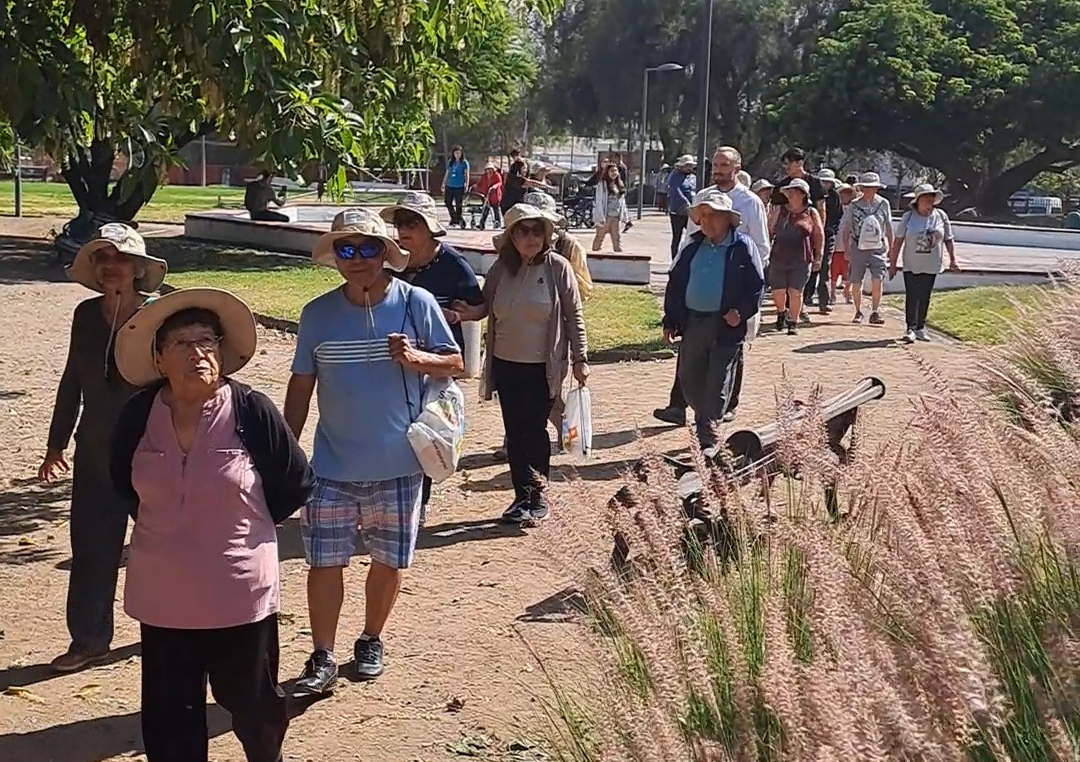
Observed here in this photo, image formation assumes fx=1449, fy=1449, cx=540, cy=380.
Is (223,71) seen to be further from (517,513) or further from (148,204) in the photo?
(148,204)

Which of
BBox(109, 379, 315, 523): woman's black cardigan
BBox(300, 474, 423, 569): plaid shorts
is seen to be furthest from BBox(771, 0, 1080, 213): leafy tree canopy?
BBox(109, 379, 315, 523): woman's black cardigan

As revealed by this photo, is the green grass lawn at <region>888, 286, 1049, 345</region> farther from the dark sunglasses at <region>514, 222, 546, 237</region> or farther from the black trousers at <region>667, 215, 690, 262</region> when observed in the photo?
the dark sunglasses at <region>514, 222, 546, 237</region>

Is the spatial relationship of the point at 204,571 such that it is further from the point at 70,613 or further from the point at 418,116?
the point at 418,116

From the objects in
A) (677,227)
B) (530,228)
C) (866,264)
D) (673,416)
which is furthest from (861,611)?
(677,227)

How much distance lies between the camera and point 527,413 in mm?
7828

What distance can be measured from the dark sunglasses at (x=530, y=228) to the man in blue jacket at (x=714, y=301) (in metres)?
1.21

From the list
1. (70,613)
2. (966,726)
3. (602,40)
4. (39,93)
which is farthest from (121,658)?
(602,40)

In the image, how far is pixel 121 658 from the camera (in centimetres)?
596

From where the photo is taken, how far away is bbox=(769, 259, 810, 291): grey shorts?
1479cm

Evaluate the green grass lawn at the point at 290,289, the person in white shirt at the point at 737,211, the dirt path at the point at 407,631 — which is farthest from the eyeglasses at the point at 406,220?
the green grass lawn at the point at 290,289

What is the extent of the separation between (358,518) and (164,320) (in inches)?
50.5

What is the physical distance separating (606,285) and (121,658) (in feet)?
49.7

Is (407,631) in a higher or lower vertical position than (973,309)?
lower

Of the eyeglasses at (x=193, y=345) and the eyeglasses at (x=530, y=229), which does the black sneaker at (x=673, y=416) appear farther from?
the eyeglasses at (x=193, y=345)
